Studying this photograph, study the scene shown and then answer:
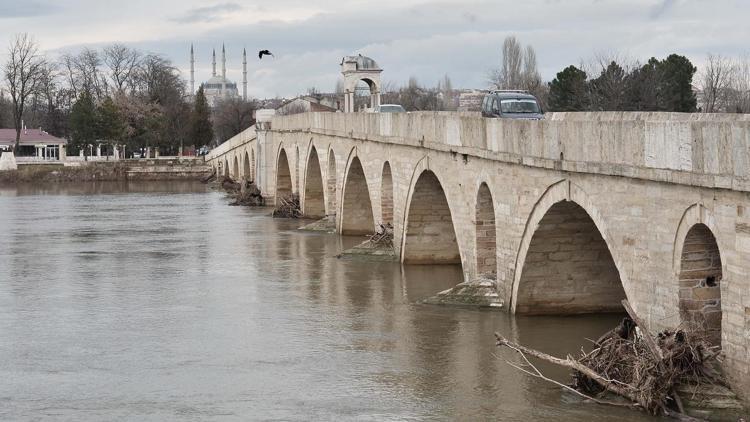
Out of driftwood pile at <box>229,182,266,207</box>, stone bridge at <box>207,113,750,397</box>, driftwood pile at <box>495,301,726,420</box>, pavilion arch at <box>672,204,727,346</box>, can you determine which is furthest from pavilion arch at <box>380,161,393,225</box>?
driftwood pile at <box>229,182,266,207</box>

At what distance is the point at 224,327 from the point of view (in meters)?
17.0

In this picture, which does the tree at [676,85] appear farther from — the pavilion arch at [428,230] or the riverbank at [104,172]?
the riverbank at [104,172]

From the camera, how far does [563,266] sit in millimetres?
15836

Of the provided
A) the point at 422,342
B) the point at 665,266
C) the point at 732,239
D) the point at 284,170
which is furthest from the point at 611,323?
the point at 284,170

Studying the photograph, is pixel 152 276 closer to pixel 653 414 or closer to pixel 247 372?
pixel 247 372

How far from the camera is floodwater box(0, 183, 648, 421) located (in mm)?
12539

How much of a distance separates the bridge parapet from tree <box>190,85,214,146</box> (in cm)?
5347

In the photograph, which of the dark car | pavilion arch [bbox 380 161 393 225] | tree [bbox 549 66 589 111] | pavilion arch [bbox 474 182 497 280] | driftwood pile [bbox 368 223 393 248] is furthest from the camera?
tree [bbox 549 66 589 111]

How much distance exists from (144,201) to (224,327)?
96.2 feet

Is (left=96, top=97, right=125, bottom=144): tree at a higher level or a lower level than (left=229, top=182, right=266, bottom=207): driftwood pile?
higher

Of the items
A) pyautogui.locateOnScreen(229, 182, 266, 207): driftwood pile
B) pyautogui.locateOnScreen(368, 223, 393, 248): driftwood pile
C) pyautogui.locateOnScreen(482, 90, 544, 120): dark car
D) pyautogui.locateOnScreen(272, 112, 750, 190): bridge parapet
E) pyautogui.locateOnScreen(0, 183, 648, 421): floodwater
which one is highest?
pyautogui.locateOnScreen(482, 90, 544, 120): dark car

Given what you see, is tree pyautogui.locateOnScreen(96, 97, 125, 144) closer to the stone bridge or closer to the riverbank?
the riverbank

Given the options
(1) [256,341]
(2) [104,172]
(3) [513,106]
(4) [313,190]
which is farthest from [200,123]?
(1) [256,341]

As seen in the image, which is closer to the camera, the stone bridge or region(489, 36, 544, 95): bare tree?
the stone bridge
